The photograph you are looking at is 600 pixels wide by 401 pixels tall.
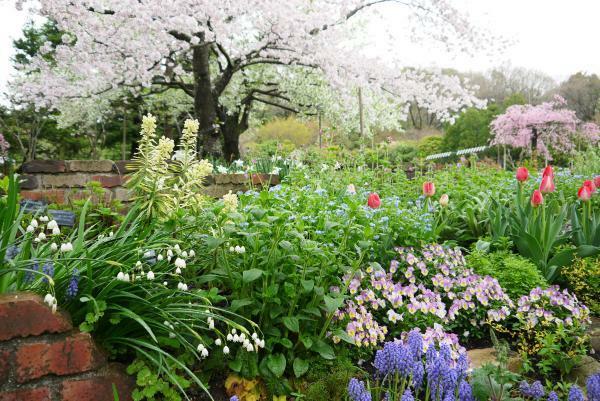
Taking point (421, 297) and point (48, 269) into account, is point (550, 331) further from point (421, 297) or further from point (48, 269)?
point (48, 269)

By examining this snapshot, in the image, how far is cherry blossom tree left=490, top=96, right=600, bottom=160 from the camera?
1594cm

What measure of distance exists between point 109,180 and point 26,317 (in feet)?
10.1

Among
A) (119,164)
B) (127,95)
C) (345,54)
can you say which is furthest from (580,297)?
(127,95)

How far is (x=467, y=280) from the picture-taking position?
280 centimetres

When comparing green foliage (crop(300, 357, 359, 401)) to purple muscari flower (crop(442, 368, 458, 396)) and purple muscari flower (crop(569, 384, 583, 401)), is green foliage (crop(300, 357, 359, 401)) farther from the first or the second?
purple muscari flower (crop(569, 384, 583, 401))

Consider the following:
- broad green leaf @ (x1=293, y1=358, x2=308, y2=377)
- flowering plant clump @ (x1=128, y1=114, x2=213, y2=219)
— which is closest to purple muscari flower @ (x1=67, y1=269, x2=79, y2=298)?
flowering plant clump @ (x1=128, y1=114, x2=213, y2=219)

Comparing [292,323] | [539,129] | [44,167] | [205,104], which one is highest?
[205,104]

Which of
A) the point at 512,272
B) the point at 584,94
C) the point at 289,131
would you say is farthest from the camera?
the point at 584,94

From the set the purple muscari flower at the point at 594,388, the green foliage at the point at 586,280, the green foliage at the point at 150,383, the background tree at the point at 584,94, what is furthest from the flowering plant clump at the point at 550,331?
the background tree at the point at 584,94

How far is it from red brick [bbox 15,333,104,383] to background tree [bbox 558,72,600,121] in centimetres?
2868

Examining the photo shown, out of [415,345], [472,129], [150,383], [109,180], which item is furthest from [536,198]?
[472,129]

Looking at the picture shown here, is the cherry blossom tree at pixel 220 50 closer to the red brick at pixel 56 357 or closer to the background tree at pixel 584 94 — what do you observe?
the red brick at pixel 56 357

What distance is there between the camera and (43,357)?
5.74ft

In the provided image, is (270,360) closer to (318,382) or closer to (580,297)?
(318,382)
